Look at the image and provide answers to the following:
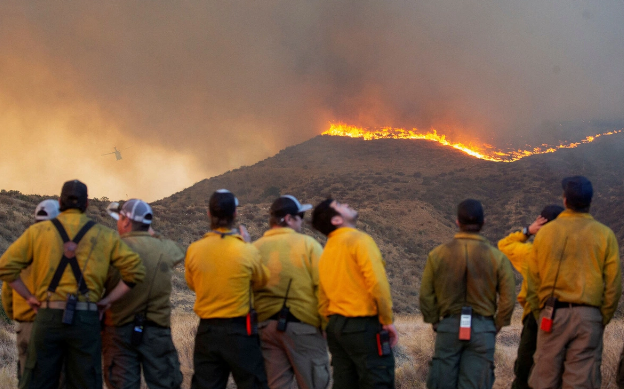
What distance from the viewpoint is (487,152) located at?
8569cm

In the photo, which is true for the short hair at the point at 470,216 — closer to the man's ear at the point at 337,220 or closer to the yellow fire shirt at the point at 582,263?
the yellow fire shirt at the point at 582,263

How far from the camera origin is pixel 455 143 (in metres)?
89.9

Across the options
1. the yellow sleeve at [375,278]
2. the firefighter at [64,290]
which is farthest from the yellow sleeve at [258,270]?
the firefighter at [64,290]

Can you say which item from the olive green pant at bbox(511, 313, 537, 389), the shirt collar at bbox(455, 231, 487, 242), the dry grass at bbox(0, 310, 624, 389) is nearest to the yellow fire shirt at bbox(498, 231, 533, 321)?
the olive green pant at bbox(511, 313, 537, 389)

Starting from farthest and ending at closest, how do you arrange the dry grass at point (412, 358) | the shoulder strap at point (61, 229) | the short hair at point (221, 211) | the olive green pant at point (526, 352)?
the dry grass at point (412, 358) < the olive green pant at point (526, 352) < the short hair at point (221, 211) < the shoulder strap at point (61, 229)

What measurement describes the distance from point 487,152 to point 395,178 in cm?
2475

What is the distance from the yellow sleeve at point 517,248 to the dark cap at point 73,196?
4089 mm

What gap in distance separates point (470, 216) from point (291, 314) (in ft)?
5.77

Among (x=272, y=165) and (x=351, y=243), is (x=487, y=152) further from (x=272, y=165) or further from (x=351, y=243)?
(x=351, y=243)

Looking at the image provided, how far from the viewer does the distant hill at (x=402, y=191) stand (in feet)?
113

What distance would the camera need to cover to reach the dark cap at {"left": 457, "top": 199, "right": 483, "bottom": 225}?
16.4 ft

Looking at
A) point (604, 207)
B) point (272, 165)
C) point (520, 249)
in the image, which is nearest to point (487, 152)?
point (272, 165)

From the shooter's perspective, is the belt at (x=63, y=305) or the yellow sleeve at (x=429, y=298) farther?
the yellow sleeve at (x=429, y=298)

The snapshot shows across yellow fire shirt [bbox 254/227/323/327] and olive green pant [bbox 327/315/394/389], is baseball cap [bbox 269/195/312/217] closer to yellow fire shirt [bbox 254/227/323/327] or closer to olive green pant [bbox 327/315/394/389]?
yellow fire shirt [bbox 254/227/323/327]
